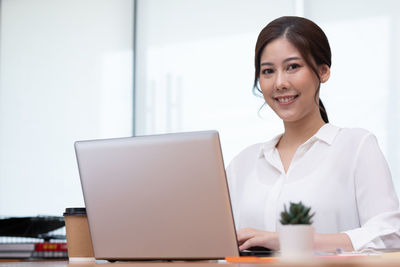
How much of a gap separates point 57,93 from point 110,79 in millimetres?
410

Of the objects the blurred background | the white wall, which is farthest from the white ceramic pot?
the white wall

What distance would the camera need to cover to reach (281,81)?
1.76m

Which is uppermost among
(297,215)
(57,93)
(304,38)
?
(57,93)

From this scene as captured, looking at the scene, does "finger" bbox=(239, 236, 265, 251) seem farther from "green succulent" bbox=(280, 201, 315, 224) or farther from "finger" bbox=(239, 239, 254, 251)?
"green succulent" bbox=(280, 201, 315, 224)

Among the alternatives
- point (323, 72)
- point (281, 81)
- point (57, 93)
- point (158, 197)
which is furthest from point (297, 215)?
point (57, 93)

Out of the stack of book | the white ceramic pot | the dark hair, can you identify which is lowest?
the stack of book

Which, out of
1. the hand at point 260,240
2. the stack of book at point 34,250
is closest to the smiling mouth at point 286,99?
the hand at point 260,240

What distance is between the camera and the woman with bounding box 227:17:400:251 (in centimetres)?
168

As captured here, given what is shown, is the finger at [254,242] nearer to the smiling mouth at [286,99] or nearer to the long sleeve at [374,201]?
the long sleeve at [374,201]

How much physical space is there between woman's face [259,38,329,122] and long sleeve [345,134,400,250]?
8.5 inches

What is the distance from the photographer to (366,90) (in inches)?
142

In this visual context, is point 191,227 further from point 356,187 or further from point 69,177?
point 69,177

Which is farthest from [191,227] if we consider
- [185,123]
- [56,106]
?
[56,106]

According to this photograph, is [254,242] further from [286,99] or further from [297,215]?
[286,99]
